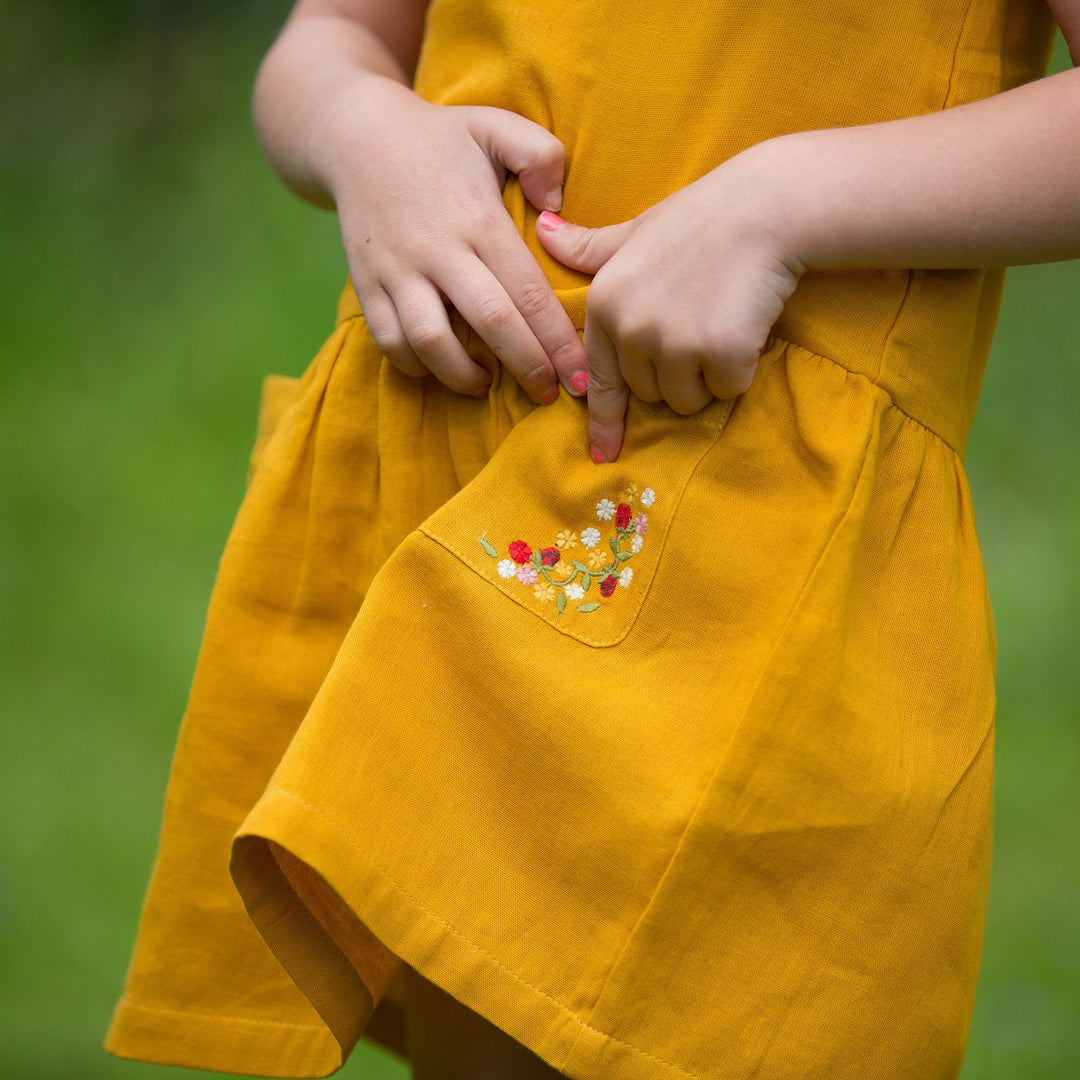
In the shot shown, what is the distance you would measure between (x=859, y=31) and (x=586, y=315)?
0.22m

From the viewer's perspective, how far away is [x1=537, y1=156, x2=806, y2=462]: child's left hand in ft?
2.00

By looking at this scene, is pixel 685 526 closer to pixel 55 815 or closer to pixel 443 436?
→ pixel 443 436

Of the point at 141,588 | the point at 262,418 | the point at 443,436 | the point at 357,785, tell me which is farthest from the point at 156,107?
the point at 357,785

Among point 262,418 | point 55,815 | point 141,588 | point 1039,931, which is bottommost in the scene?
point 55,815

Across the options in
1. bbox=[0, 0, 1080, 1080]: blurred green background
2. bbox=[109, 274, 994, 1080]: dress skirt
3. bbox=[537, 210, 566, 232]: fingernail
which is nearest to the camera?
bbox=[109, 274, 994, 1080]: dress skirt

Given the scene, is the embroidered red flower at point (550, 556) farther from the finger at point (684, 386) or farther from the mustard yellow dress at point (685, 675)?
the finger at point (684, 386)

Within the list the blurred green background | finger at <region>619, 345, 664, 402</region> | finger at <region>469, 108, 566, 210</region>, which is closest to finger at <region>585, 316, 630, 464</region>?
finger at <region>619, 345, 664, 402</region>

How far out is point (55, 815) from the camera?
73.0 inches

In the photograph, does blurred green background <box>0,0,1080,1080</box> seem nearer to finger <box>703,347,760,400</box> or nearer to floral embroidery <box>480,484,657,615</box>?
floral embroidery <box>480,484,657,615</box>

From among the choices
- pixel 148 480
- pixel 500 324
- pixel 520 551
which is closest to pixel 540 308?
pixel 500 324

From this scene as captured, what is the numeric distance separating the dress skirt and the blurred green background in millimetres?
1041

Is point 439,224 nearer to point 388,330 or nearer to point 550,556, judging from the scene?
point 388,330

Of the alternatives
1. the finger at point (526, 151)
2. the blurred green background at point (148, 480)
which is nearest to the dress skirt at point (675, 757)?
the finger at point (526, 151)

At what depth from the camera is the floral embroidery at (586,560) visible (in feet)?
2.15
